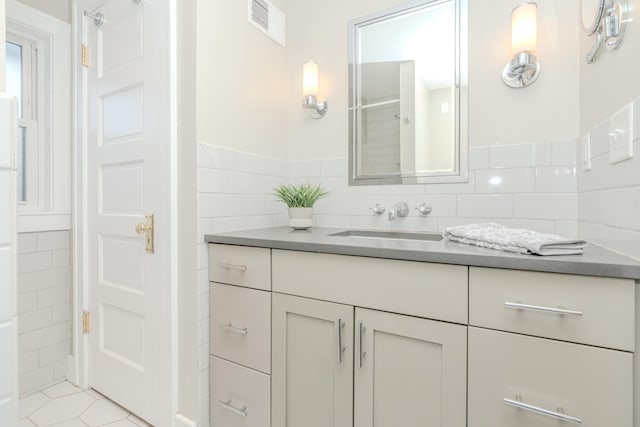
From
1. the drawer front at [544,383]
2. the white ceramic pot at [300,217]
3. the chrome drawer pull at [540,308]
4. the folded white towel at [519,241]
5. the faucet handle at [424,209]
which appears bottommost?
the drawer front at [544,383]

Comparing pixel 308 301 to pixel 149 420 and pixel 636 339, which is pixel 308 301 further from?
pixel 149 420

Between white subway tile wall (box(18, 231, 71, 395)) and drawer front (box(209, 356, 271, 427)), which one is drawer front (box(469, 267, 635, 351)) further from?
white subway tile wall (box(18, 231, 71, 395))

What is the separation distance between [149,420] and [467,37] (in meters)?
2.33

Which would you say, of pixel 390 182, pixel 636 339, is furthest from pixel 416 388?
pixel 390 182

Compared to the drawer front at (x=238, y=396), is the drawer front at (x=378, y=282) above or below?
above

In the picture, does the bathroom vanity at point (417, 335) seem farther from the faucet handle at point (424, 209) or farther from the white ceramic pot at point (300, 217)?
the faucet handle at point (424, 209)

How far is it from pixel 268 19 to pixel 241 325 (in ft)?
5.28

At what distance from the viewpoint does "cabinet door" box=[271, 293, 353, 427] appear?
108cm

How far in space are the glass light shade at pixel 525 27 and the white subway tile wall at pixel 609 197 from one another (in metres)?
0.44

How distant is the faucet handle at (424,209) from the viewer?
1534 mm

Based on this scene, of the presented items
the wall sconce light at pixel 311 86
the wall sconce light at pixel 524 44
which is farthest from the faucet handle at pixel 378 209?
the wall sconce light at pixel 524 44

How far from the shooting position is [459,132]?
148 centimetres

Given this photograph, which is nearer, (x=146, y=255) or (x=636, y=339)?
(x=636, y=339)

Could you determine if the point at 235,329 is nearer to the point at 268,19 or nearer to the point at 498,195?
the point at 498,195
